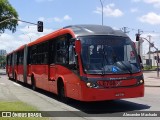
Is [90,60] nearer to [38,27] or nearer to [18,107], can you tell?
[18,107]

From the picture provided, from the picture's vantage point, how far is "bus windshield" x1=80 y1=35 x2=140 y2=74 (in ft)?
41.7

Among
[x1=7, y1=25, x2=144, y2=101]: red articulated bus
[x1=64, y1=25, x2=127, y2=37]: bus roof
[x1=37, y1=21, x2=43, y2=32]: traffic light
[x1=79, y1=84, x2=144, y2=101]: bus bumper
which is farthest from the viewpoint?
[x1=37, y1=21, x2=43, y2=32]: traffic light

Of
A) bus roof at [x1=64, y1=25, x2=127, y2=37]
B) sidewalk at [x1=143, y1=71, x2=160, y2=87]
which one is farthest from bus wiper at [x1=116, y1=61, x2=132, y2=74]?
sidewalk at [x1=143, y1=71, x2=160, y2=87]

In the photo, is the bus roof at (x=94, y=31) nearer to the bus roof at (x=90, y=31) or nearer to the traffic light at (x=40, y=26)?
the bus roof at (x=90, y=31)

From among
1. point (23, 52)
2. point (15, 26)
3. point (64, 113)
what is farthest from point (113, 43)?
point (15, 26)

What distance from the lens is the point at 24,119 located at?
9.99m

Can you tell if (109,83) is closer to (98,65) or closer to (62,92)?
(98,65)

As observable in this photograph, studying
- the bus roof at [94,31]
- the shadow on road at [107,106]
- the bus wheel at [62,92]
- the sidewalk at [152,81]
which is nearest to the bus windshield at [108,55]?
the bus roof at [94,31]

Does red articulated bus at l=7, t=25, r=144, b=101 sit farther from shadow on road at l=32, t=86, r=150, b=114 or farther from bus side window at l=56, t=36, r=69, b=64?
shadow on road at l=32, t=86, r=150, b=114

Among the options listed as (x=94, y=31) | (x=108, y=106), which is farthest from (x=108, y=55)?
(x=108, y=106)

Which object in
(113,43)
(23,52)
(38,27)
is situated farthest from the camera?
(38,27)

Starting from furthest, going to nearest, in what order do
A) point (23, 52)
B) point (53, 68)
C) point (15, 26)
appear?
point (15, 26) → point (23, 52) → point (53, 68)

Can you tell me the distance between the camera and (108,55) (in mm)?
13016

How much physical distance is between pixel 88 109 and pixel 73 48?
7.23 ft
